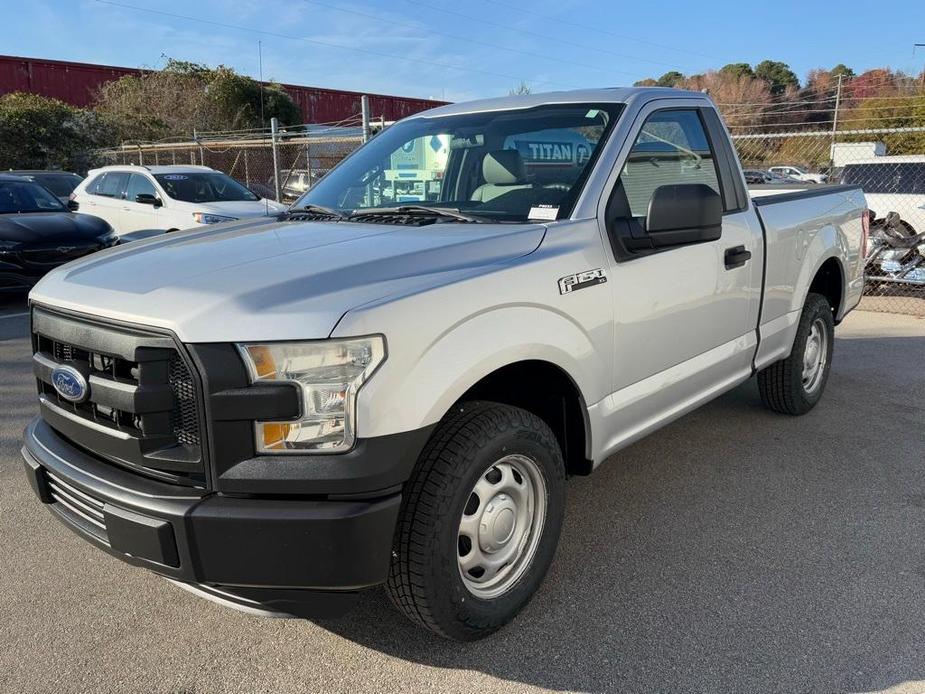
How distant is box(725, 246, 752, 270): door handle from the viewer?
3719mm

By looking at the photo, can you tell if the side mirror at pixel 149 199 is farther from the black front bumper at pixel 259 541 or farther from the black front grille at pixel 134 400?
the black front bumper at pixel 259 541

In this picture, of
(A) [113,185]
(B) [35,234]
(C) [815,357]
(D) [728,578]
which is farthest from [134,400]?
(A) [113,185]

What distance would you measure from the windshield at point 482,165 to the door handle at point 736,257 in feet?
3.07

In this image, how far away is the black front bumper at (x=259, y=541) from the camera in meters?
2.11

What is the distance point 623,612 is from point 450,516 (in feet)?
3.12

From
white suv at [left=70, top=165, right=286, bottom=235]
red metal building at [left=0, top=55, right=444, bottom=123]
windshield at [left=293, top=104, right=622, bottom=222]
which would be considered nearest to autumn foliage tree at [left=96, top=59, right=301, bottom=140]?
red metal building at [left=0, top=55, right=444, bottom=123]

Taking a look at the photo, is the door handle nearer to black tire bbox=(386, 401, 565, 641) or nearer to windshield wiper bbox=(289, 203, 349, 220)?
black tire bbox=(386, 401, 565, 641)

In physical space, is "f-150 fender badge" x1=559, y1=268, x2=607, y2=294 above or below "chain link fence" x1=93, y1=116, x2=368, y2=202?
below

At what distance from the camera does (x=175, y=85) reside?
2988 centimetres

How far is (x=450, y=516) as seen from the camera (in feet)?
7.66

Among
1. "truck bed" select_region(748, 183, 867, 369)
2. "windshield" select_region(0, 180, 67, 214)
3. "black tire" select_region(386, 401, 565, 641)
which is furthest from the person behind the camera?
"windshield" select_region(0, 180, 67, 214)

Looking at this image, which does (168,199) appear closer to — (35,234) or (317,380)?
(35,234)

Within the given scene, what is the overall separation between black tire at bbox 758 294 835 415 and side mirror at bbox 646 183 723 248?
204 cm

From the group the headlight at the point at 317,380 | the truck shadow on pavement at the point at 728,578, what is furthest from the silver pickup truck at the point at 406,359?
the truck shadow on pavement at the point at 728,578
